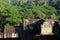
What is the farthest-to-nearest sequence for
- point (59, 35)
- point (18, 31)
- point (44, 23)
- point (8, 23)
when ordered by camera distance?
point (8, 23)
point (18, 31)
point (44, 23)
point (59, 35)

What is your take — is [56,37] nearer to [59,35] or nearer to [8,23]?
[59,35]

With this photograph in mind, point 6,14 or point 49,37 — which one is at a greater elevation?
point 6,14

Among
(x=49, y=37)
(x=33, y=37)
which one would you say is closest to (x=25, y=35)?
(x=33, y=37)

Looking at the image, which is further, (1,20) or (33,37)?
(1,20)

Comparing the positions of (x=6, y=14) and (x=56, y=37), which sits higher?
(x=6, y=14)

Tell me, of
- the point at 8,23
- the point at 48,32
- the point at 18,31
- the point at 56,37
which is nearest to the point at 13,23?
the point at 8,23

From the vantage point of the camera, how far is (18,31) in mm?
42875

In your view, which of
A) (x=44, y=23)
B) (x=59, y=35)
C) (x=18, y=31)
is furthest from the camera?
(x=18, y=31)

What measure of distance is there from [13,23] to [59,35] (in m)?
25.3

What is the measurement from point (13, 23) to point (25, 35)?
Answer: 19.2m

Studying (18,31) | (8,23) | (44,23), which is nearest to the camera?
(44,23)

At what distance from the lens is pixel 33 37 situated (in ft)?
128

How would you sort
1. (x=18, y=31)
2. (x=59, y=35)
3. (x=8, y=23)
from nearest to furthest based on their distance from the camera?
(x=59, y=35) → (x=18, y=31) → (x=8, y=23)

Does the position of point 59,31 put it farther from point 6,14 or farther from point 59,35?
point 6,14
